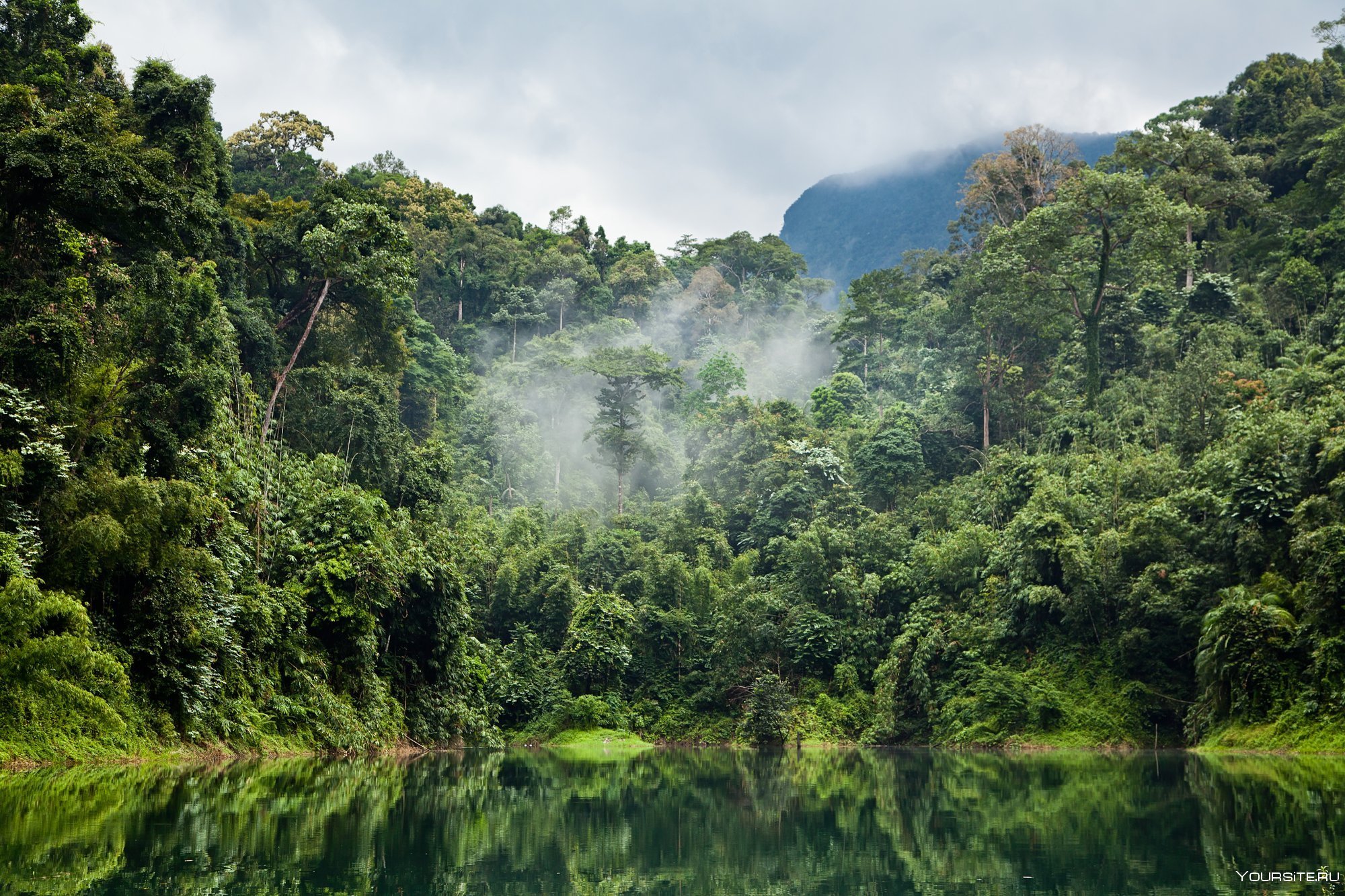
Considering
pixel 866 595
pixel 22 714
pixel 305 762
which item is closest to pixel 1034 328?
pixel 866 595

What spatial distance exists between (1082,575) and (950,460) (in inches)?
538

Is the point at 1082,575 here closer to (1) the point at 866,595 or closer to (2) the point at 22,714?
(1) the point at 866,595

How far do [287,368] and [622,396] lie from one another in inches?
873

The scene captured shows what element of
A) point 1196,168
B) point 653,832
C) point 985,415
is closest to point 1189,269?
point 1196,168

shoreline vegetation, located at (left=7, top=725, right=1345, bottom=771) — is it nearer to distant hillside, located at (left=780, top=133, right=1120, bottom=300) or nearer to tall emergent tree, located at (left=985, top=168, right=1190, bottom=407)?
tall emergent tree, located at (left=985, top=168, right=1190, bottom=407)

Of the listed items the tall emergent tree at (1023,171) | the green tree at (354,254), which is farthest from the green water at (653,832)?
the tall emergent tree at (1023,171)

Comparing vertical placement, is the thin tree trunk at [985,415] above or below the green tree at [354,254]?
below

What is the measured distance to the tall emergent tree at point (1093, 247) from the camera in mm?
32281

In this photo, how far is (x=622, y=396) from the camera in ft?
152

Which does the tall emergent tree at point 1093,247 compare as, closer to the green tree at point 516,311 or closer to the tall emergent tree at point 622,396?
the tall emergent tree at point 622,396

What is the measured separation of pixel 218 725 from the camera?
1752cm

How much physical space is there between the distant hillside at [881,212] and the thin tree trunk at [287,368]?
285 feet

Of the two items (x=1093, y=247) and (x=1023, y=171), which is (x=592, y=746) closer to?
(x=1093, y=247)

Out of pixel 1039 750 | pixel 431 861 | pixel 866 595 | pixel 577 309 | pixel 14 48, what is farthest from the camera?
pixel 577 309
